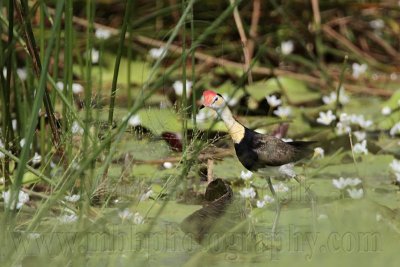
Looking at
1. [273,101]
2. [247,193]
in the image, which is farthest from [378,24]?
[247,193]

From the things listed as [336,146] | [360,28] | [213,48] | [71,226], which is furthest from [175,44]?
[71,226]

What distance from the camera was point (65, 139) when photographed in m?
2.51

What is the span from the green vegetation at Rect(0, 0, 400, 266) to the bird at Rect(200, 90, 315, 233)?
2.9 inches

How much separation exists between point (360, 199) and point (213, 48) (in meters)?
2.41

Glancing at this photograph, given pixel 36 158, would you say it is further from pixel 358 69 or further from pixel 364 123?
pixel 358 69

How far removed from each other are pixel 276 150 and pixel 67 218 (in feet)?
2.19

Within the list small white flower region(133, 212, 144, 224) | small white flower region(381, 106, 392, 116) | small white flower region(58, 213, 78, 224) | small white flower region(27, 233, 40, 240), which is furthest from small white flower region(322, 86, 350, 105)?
small white flower region(27, 233, 40, 240)

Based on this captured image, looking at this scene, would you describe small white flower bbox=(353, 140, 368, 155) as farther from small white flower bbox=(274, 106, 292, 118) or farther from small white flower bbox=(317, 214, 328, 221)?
small white flower bbox=(317, 214, 328, 221)

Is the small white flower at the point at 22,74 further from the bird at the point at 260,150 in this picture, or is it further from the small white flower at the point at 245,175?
the bird at the point at 260,150

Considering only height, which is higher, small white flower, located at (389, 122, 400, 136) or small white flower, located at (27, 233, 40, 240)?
small white flower, located at (389, 122, 400, 136)

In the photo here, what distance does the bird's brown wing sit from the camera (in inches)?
105

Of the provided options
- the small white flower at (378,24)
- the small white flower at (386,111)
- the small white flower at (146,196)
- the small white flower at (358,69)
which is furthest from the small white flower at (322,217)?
the small white flower at (378,24)

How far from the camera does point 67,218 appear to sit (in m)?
2.35

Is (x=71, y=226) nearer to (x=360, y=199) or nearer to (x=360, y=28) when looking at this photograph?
(x=360, y=199)
